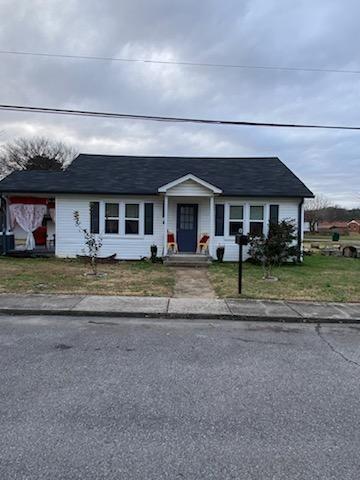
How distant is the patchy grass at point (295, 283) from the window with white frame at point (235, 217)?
6.70 feet

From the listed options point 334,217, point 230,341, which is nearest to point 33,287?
point 230,341

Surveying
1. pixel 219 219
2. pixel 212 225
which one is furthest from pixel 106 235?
pixel 219 219

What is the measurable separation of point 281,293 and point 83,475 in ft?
24.4

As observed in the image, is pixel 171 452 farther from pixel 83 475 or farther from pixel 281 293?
pixel 281 293

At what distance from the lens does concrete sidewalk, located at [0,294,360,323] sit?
7035 mm

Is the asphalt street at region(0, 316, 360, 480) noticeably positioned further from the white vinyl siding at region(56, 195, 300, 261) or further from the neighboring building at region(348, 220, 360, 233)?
the neighboring building at region(348, 220, 360, 233)

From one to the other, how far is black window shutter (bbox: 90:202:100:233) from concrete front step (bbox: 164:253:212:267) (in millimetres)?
3487

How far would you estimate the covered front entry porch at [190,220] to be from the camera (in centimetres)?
1573

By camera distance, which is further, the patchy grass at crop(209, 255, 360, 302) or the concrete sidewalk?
the patchy grass at crop(209, 255, 360, 302)

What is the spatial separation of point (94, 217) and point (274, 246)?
7681 mm

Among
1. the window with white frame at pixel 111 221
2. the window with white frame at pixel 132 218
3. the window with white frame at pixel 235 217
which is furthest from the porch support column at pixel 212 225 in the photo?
the window with white frame at pixel 111 221

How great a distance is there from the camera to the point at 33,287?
941 cm

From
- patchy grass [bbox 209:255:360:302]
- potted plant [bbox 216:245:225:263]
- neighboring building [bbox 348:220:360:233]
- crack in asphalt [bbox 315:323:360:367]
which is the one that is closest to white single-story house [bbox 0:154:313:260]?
potted plant [bbox 216:245:225:263]

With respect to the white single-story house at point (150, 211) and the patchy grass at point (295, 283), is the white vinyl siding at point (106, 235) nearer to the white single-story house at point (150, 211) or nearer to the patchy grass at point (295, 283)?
the white single-story house at point (150, 211)
